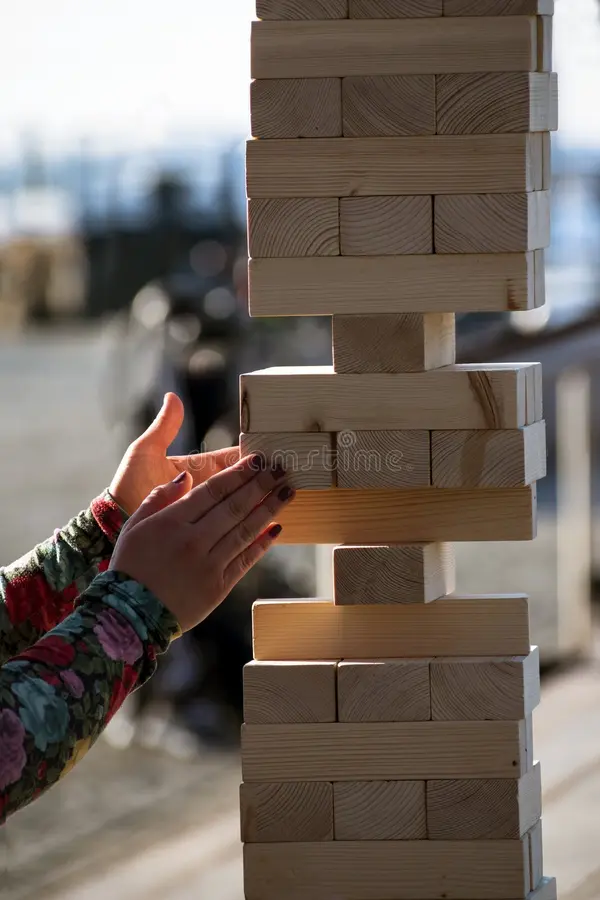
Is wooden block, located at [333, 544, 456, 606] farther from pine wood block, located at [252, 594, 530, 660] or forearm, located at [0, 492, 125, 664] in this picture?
forearm, located at [0, 492, 125, 664]

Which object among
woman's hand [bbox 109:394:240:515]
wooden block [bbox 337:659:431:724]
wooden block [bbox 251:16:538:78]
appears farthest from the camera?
woman's hand [bbox 109:394:240:515]

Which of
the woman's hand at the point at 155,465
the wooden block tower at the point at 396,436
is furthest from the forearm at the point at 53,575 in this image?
the wooden block tower at the point at 396,436

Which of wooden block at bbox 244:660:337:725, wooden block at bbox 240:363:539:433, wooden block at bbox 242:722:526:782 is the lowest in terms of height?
wooden block at bbox 242:722:526:782

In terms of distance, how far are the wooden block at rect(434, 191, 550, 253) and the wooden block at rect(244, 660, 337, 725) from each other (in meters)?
0.53

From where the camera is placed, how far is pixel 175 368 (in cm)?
542

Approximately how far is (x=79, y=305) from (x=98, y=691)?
2170 cm

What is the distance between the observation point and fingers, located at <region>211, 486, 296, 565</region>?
1428 millimetres

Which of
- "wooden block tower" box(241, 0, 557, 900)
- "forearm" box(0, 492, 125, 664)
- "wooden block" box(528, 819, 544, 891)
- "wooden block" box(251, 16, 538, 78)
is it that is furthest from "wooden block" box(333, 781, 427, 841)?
"wooden block" box(251, 16, 538, 78)

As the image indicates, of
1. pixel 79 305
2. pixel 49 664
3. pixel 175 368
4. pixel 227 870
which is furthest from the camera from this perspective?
pixel 79 305

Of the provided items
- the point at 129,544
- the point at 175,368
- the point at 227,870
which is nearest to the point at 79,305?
the point at 175,368

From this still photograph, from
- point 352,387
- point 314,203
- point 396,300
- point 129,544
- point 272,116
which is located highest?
point 272,116

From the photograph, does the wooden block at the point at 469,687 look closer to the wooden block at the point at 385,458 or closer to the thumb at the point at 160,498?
the wooden block at the point at 385,458

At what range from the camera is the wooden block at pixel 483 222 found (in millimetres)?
1538

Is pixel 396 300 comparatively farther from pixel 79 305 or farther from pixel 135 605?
pixel 79 305
